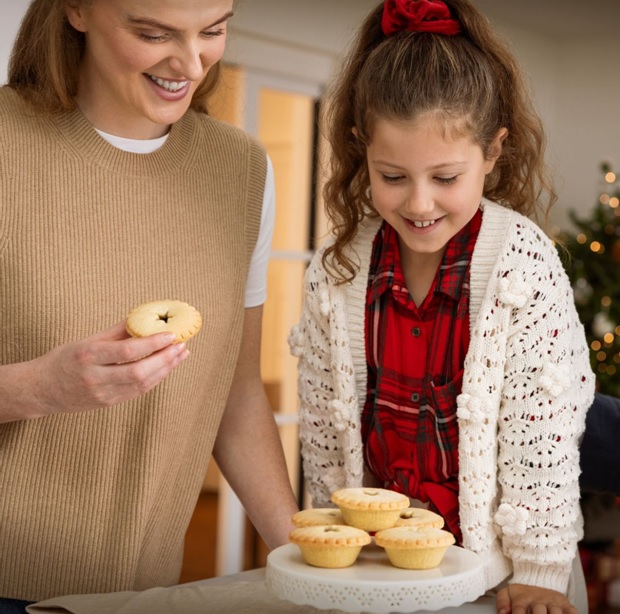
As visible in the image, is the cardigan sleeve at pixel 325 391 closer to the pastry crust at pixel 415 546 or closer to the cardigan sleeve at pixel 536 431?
the cardigan sleeve at pixel 536 431

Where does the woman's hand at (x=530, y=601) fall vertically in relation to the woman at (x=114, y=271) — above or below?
below

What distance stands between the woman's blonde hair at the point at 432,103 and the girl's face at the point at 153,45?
0.26m

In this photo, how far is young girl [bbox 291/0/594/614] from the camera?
1.33 m

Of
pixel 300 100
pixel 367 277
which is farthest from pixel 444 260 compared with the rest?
pixel 300 100

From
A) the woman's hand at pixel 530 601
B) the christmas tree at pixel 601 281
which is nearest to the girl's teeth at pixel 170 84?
the woman's hand at pixel 530 601

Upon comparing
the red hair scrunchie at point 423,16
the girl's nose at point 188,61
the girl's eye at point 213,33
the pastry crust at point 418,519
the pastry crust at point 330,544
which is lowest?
the pastry crust at point 330,544

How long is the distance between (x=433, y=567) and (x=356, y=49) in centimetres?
86

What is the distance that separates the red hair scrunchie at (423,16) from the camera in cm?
143

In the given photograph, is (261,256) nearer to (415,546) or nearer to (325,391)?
(325,391)

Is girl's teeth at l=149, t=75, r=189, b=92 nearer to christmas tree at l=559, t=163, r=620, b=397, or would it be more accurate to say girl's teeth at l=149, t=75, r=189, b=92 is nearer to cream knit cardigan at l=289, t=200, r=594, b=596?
cream knit cardigan at l=289, t=200, r=594, b=596

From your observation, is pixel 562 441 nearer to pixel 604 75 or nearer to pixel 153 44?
Answer: pixel 153 44

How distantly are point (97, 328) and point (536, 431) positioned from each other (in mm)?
613

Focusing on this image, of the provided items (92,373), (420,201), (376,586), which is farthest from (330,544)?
(420,201)

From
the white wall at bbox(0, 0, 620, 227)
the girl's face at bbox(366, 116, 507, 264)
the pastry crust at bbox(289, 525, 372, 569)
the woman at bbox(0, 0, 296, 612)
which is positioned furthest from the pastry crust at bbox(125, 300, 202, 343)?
the white wall at bbox(0, 0, 620, 227)
